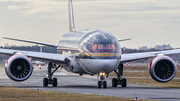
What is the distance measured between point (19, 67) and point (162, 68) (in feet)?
41.7

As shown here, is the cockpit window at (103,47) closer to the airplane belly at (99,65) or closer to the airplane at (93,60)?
the airplane at (93,60)

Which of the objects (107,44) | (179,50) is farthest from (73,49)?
(179,50)

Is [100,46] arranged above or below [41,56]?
above

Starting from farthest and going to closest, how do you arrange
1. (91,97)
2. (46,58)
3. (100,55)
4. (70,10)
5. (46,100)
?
(70,10) → (46,58) → (100,55) → (91,97) → (46,100)

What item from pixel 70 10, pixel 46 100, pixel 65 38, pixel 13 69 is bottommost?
pixel 46 100

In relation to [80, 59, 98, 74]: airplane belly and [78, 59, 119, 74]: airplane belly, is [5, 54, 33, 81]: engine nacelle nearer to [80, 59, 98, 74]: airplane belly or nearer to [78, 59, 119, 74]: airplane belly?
[80, 59, 98, 74]: airplane belly

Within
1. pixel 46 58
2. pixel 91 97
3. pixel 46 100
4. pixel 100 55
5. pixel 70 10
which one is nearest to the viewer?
pixel 46 100

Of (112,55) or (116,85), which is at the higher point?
(112,55)

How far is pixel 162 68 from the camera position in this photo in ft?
116

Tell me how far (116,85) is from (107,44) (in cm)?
677

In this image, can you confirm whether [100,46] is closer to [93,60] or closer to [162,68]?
[93,60]

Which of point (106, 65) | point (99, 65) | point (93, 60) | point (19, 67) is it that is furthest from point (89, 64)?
point (19, 67)

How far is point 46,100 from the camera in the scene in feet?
78.6

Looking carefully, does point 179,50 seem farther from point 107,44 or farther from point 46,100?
point 46,100
